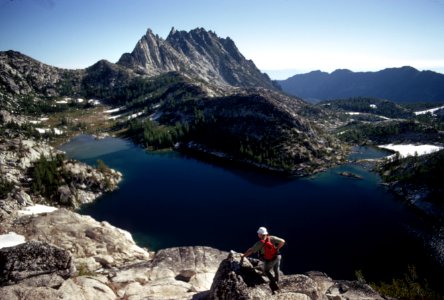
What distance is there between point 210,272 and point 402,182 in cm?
9953

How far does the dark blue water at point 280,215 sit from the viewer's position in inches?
2564

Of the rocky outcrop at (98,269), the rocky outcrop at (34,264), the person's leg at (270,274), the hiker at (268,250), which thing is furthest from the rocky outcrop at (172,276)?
the hiker at (268,250)

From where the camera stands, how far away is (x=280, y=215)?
84.8m

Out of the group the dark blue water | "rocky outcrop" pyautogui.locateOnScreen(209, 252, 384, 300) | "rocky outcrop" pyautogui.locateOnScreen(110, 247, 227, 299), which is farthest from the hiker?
the dark blue water

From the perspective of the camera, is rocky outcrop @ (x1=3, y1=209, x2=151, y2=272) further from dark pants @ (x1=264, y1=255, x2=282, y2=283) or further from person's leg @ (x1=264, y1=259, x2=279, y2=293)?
dark pants @ (x1=264, y1=255, x2=282, y2=283)

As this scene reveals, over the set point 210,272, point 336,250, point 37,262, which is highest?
point 37,262

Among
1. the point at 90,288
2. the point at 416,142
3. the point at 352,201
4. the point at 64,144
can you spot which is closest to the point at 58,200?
the point at 90,288

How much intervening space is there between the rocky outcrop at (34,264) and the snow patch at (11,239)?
25.6 m

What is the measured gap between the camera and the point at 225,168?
440 feet

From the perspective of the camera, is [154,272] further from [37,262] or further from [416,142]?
[416,142]

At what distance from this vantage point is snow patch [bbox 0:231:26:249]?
44.0 meters

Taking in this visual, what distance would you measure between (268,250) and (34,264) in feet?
62.1

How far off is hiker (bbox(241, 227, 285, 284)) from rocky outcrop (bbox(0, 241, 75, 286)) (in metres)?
15.2

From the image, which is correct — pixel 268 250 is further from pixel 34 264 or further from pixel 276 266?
pixel 34 264
